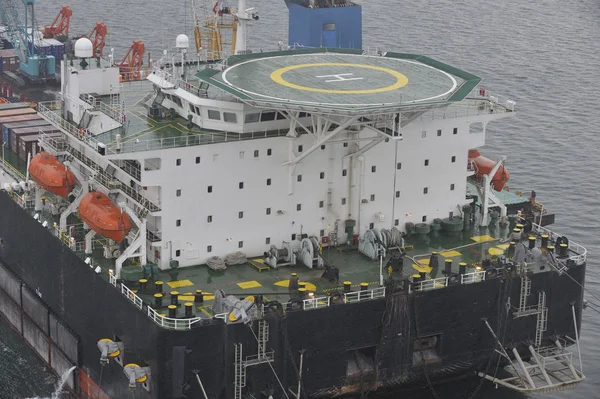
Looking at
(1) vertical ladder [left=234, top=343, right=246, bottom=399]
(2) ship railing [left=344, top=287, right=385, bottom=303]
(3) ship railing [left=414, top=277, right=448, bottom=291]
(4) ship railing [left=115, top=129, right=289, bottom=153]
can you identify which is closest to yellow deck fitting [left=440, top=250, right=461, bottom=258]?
(3) ship railing [left=414, top=277, right=448, bottom=291]

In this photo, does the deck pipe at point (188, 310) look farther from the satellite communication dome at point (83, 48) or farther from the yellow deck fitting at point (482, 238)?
the satellite communication dome at point (83, 48)

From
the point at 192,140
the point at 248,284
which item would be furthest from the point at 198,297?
the point at 192,140

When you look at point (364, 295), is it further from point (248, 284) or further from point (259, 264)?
point (259, 264)

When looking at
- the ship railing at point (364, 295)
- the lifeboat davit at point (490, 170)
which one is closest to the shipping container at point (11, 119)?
the lifeboat davit at point (490, 170)

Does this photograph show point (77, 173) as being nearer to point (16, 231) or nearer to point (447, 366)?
point (16, 231)

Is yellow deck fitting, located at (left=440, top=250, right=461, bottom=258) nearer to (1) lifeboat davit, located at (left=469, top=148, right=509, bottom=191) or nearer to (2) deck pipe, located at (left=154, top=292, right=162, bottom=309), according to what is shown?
(1) lifeboat davit, located at (left=469, top=148, right=509, bottom=191)

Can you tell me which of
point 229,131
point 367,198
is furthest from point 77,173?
point 367,198
